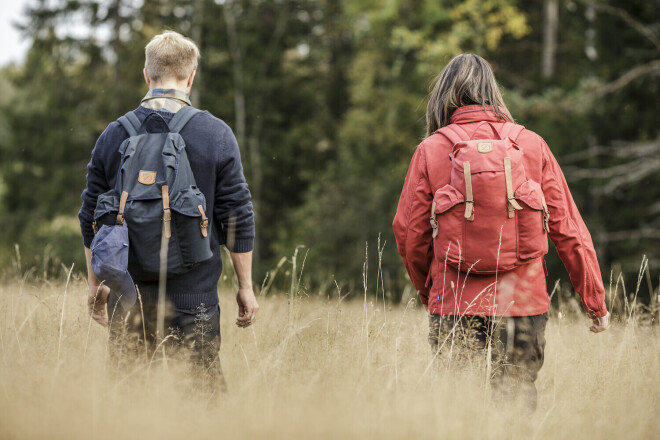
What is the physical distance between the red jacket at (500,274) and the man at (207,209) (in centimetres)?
→ 81

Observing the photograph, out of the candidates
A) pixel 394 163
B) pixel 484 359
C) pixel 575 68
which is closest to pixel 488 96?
pixel 484 359

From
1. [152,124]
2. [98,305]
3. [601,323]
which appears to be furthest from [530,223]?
[98,305]

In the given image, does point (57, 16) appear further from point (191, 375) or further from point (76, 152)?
point (191, 375)

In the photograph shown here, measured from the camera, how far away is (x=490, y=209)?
300 centimetres

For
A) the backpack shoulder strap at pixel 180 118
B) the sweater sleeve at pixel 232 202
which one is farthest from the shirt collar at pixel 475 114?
the backpack shoulder strap at pixel 180 118

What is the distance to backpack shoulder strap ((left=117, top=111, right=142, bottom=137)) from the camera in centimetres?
297

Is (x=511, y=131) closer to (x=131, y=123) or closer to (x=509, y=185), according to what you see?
(x=509, y=185)

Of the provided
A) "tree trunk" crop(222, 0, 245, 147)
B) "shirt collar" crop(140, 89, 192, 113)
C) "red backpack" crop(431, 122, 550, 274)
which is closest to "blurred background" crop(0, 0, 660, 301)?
"tree trunk" crop(222, 0, 245, 147)

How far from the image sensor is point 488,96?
324 cm

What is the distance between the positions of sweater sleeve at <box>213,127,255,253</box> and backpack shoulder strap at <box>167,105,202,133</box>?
0.60 feet

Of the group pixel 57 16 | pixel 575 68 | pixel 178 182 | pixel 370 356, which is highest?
pixel 57 16

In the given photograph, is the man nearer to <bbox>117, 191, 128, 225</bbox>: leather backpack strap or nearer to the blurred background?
<bbox>117, 191, 128, 225</bbox>: leather backpack strap

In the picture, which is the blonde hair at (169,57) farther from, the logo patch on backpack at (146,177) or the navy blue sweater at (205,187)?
the logo patch on backpack at (146,177)

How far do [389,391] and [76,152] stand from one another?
19.9 m
